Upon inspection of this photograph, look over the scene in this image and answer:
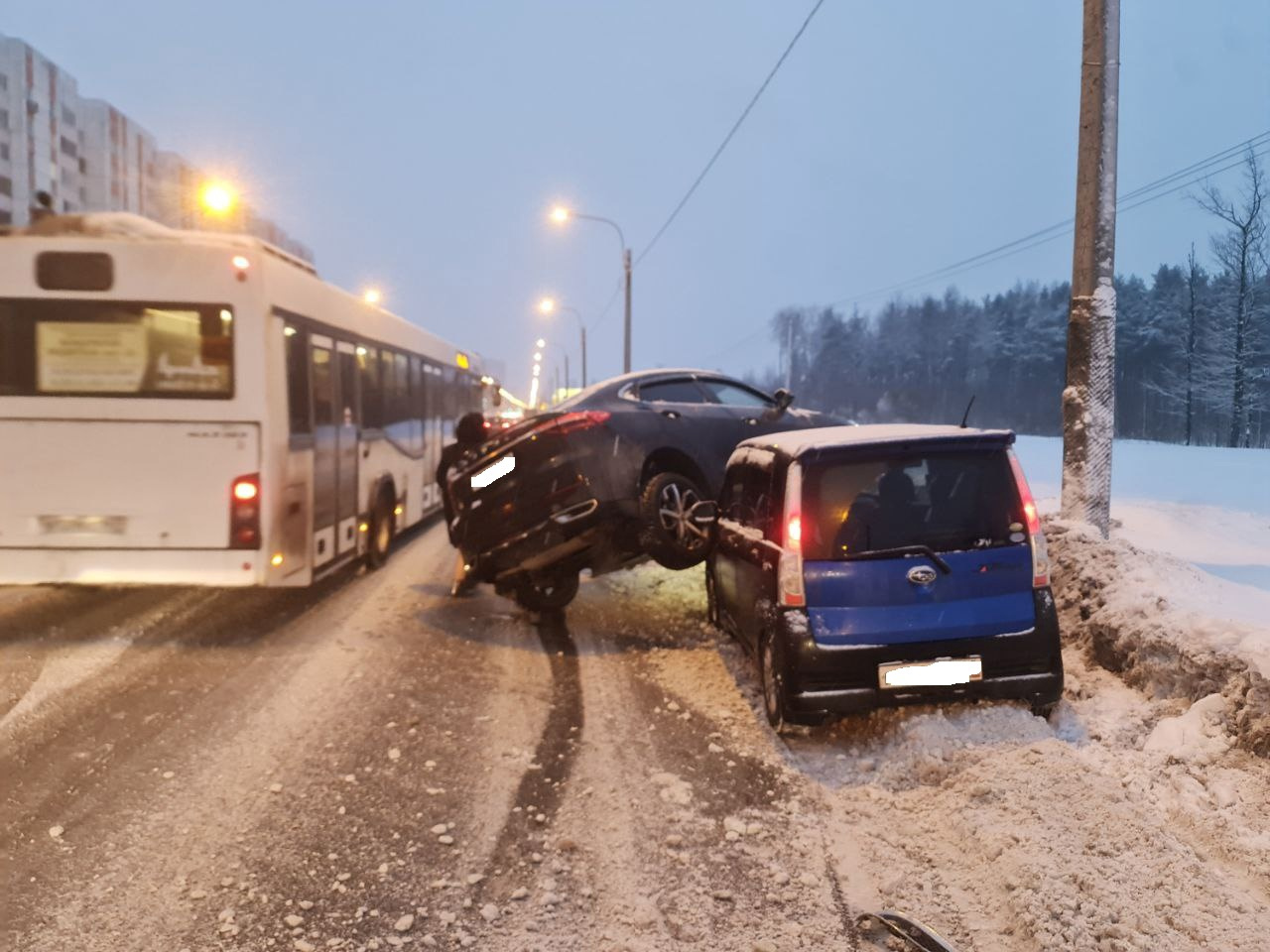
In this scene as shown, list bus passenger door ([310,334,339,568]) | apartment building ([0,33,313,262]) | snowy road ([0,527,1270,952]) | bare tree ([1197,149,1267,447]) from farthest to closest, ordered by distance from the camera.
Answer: apartment building ([0,33,313,262]) → bare tree ([1197,149,1267,447]) → bus passenger door ([310,334,339,568]) → snowy road ([0,527,1270,952])

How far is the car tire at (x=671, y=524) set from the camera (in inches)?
365

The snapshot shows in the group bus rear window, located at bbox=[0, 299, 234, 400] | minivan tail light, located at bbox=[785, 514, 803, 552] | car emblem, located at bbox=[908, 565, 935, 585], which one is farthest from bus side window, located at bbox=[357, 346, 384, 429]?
car emblem, located at bbox=[908, 565, 935, 585]

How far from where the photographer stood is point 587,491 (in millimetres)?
8828

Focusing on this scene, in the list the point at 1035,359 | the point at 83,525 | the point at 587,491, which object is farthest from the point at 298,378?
the point at 1035,359

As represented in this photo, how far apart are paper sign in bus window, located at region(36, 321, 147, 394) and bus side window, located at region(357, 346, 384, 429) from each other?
3334 mm

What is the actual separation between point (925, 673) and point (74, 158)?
92172 mm

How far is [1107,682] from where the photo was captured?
656 centimetres

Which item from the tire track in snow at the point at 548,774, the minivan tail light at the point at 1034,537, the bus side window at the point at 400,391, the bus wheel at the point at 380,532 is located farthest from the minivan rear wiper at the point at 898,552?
the bus side window at the point at 400,391

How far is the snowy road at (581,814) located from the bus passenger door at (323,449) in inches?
78.5

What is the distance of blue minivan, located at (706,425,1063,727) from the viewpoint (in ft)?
18.3

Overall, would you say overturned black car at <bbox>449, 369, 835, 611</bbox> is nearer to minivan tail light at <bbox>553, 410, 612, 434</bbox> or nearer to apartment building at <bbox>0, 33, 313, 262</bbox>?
minivan tail light at <bbox>553, 410, 612, 434</bbox>

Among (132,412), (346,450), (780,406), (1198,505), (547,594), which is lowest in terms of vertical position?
(547,594)

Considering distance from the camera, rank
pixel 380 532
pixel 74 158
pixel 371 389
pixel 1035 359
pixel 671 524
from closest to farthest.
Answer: pixel 671 524 → pixel 371 389 → pixel 380 532 → pixel 1035 359 → pixel 74 158

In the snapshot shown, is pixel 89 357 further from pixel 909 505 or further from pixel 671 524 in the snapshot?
pixel 909 505
